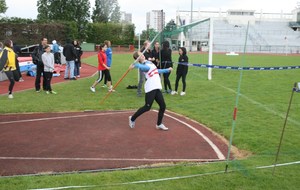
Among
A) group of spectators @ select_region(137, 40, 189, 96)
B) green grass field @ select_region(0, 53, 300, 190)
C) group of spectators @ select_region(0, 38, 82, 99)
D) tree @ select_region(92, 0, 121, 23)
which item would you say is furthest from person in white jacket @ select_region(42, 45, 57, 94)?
tree @ select_region(92, 0, 121, 23)

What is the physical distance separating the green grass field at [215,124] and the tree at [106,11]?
66.6 meters

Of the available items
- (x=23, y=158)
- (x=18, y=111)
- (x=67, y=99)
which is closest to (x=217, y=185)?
(x=23, y=158)

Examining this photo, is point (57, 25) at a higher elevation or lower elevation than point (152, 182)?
higher

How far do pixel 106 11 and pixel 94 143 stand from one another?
79.3 metres

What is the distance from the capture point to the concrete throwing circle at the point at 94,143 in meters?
6.08

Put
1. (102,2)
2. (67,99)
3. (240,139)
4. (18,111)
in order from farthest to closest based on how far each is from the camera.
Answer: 1. (102,2)
2. (67,99)
3. (18,111)
4. (240,139)

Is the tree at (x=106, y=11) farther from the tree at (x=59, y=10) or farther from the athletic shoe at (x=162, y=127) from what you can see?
the athletic shoe at (x=162, y=127)

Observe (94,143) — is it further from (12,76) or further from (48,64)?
(48,64)

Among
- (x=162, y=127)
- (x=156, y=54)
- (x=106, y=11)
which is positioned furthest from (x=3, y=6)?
(x=162, y=127)

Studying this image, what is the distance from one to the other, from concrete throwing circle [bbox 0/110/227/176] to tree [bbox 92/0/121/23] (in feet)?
244

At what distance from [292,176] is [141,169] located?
2.39m

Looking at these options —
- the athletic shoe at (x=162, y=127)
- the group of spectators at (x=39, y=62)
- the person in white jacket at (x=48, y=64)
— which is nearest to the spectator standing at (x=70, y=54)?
the group of spectators at (x=39, y=62)

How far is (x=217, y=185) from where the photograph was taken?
499cm

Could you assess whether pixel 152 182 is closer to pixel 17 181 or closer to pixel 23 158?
pixel 17 181
